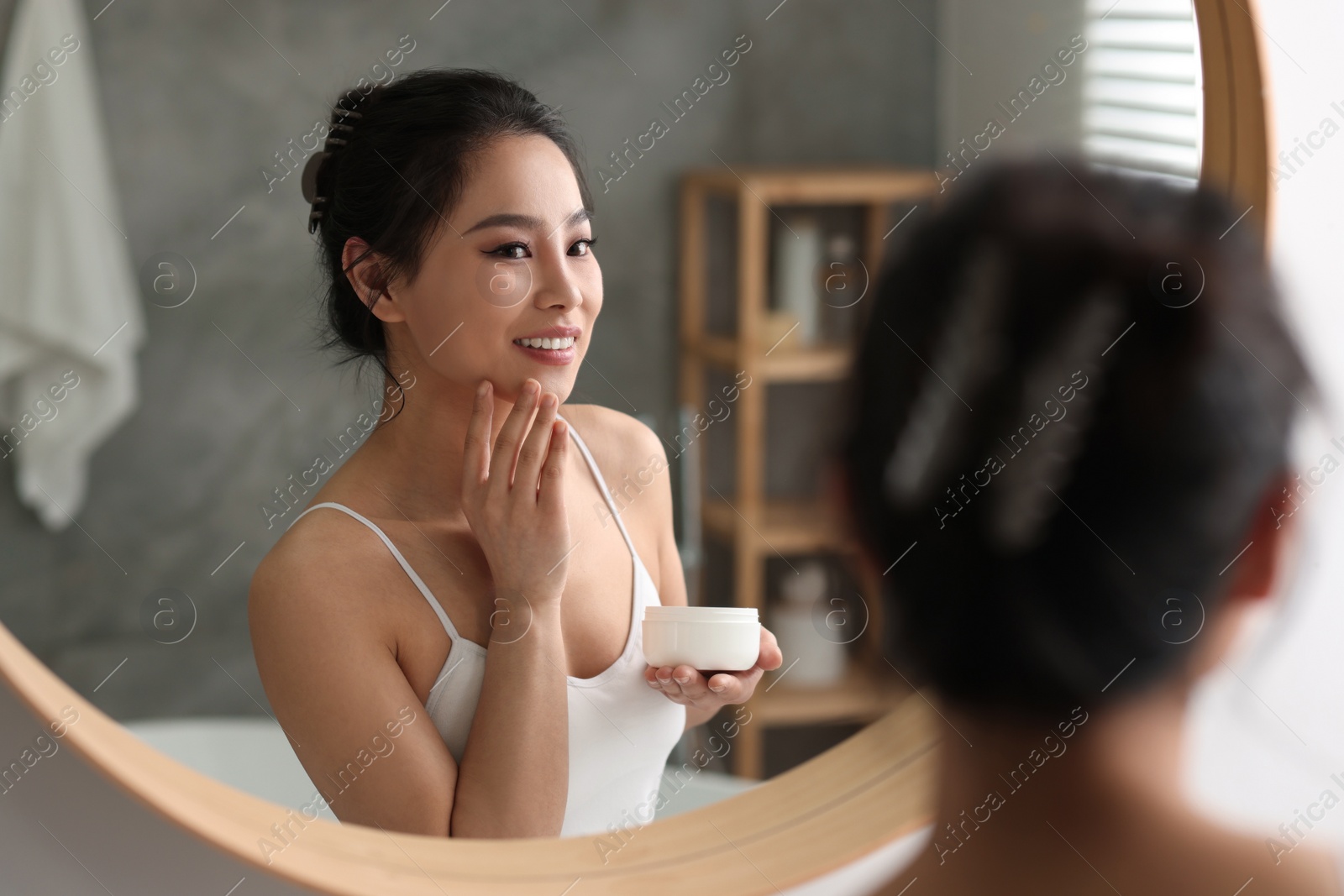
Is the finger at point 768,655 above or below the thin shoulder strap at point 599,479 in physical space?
below

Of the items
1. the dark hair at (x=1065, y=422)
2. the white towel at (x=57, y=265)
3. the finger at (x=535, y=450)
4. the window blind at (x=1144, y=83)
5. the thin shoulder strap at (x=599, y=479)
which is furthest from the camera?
the white towel at (x=57, y=265)

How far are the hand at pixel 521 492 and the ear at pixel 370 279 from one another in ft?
0.21

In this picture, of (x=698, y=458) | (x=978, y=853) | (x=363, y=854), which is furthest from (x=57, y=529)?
(x=978, y=853)

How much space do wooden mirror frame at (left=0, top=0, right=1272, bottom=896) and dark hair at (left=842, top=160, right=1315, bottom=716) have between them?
5cm

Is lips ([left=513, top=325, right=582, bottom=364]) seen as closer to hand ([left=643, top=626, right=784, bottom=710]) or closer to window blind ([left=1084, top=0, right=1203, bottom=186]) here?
hand ([left=643, top=626, right=784, bottom=710])

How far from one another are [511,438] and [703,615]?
0.39ft

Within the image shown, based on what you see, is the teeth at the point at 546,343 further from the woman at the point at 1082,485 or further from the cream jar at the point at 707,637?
the woman at the point at 1082,485

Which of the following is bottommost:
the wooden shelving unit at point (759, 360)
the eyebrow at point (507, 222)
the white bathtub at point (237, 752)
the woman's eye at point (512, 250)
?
the white bathtub at point (237, 752)

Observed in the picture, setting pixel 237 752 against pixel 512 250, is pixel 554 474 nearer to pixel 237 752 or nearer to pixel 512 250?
pixel 512 250

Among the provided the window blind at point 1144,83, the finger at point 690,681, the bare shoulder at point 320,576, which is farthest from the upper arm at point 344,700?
the window blind at point 1144,83

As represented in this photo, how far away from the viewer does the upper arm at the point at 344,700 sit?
1.40ft

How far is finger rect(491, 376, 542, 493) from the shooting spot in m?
0.42

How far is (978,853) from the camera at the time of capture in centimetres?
29

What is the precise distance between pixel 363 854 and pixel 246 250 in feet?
2.99
